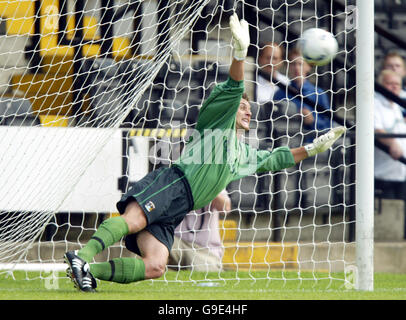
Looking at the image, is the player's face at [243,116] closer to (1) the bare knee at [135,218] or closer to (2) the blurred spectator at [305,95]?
(1) the bare knee at [135,218]

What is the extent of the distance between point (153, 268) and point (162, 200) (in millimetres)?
389

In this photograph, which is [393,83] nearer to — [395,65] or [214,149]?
[395,65]

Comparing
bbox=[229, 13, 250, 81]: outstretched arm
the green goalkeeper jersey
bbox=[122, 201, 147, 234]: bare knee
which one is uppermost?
bbox=[229, 13, 250, 81]: outstretched arm

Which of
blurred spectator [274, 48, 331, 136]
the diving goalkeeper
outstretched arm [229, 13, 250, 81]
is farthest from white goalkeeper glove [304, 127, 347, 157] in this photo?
blurred spectator [274, 48, 331, 136]

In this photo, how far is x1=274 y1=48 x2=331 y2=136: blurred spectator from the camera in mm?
7816

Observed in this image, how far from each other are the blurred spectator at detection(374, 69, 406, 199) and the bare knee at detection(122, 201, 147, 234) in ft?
12.0

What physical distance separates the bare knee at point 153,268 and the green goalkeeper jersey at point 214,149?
0.45 meters

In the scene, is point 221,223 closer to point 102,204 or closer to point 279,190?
point 279,190

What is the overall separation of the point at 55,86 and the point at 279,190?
213cm

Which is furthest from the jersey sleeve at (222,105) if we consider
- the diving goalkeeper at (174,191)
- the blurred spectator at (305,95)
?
the blurred spectator at (305,95)

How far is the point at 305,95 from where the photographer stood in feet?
26.3

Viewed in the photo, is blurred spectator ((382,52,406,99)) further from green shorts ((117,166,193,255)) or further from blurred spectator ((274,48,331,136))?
green shorts ((117,166,193,255))

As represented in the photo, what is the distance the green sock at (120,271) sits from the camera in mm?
5039

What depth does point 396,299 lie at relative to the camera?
488cm
